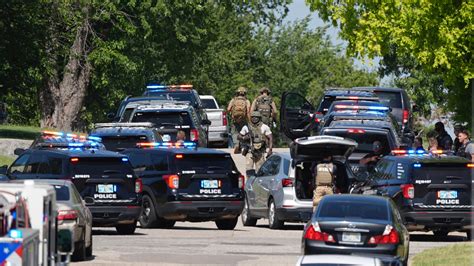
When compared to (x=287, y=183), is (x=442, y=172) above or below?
above

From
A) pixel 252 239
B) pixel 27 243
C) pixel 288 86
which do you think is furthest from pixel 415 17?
pixel 288 86

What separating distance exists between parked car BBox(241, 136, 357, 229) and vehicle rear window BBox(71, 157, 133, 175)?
10.2ft

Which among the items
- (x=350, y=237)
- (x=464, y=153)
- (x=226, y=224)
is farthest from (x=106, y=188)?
(x=464, y=153)

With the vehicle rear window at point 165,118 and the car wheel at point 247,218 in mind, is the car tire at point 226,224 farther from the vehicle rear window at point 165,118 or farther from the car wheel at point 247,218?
the vehicle rear window at point 165,118

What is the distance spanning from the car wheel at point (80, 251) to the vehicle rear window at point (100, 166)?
5.15 metres

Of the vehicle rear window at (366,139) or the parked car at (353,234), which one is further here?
the vehicle rear window at (366,139)

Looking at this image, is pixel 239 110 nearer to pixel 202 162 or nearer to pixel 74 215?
pixel 202 162

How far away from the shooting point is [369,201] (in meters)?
21.6

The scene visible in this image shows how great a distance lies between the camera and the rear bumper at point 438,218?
2767 cm

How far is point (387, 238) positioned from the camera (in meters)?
21.1

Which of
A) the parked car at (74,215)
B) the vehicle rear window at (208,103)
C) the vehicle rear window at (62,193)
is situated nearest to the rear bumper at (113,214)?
the parked car at (74,215)

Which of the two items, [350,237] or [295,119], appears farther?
[295,119]

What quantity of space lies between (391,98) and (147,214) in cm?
1658

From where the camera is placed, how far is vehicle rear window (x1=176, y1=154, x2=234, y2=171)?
1185 inches
